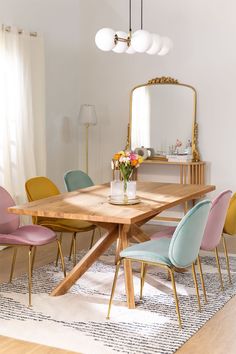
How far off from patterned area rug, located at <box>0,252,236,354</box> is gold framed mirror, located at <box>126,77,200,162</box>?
2.45m

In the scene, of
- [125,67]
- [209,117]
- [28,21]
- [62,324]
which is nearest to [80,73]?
[125,67]

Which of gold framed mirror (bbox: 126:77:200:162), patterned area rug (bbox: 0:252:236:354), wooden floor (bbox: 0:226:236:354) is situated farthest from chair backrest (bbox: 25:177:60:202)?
gold framed mirror (bbox: 126:77:200:162)

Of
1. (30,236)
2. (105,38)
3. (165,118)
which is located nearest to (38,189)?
(30,236)

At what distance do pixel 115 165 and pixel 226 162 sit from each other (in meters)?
2.86

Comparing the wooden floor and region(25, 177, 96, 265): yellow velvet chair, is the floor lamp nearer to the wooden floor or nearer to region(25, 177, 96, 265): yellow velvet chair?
region(25, 177, 96, 265): yellow velvet chair

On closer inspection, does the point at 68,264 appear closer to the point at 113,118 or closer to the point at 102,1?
the point at 113,118

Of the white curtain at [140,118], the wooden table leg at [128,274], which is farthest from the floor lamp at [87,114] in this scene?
the wooden table leg at [128,274]

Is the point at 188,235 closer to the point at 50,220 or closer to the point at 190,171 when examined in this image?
the point at 50,220

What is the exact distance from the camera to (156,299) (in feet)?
14.8

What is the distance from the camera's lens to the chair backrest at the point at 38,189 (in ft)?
17.4

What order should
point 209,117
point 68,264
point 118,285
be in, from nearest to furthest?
point 118,285 → point 68,264 → point 209,117

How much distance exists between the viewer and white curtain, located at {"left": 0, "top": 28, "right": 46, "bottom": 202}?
6328 mm

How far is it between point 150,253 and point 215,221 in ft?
2.05

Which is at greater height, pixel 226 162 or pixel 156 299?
pixel 226 162
